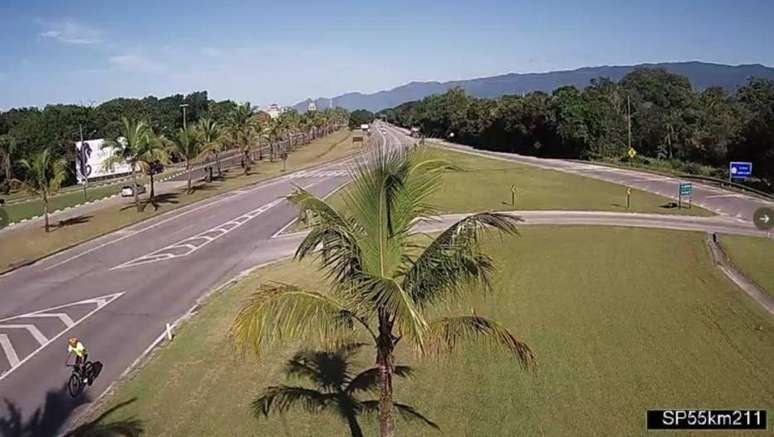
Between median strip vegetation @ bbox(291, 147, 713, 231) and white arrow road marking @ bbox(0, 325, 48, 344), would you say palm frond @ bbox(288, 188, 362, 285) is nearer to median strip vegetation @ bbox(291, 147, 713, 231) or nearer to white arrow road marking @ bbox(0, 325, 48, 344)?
white arrow road marking @ bbox(0, 325, 48, 344)

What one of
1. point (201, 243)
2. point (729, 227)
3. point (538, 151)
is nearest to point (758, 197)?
point (729, 227)

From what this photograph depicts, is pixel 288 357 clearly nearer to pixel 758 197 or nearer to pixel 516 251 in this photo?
pixel 516 251

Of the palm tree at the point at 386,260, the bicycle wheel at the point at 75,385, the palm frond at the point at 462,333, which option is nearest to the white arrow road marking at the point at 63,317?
the bicycle wheel at the point at 75,385

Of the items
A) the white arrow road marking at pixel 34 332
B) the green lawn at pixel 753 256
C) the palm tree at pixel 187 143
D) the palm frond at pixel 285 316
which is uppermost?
the palm tree at pixel 187 143

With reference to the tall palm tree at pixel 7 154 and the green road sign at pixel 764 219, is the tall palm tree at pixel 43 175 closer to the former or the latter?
the tall palm tree at pixel 7 154

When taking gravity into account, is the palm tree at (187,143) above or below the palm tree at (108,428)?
above

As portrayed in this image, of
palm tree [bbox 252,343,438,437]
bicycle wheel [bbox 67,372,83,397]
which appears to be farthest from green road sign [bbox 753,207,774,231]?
bicycle wheel [bbox 67,372,83,397]

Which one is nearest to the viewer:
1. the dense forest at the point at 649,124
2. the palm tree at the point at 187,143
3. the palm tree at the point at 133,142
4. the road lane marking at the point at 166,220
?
the road lane marking at the point at 166,220
